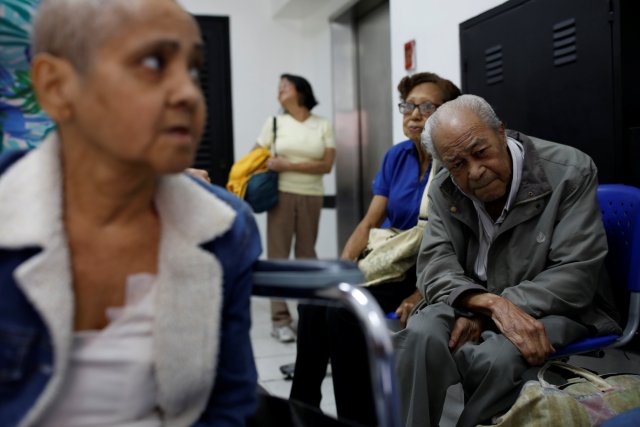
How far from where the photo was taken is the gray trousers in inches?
72.3

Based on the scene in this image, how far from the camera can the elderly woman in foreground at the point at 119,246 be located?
801 mm

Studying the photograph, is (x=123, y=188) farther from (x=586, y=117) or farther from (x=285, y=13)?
(x=285, y=13)

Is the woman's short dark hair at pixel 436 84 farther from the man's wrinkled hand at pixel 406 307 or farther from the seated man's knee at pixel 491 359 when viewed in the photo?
the seated man's knee at pixel 491 359

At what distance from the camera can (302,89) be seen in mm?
4637

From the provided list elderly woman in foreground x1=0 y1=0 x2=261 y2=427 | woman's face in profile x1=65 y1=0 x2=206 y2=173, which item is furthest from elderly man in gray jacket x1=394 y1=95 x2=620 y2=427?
woman's face in profile x1=65 y1=0 x2=206 y2=173

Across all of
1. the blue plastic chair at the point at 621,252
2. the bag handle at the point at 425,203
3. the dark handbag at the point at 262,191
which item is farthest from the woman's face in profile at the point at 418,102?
the dark handbag at the point at 262,191

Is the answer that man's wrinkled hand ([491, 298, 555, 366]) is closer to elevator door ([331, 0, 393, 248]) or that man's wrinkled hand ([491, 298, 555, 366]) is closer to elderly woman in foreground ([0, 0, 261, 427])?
elderly woman in foreground ([0, 0, 261, 427])

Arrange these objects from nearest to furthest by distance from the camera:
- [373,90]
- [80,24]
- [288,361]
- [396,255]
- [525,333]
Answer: [80,24] < [525,333] < [396,255] < [288,361] < [373,90]

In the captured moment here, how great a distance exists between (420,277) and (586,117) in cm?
102

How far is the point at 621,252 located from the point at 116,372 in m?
1.65

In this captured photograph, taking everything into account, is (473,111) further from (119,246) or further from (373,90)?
(373,90)

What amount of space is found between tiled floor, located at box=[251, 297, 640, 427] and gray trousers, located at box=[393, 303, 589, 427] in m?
0.63

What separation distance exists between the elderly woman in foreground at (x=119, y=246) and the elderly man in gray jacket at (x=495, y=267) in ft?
3.46

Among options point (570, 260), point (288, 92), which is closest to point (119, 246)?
point (570, 260)
